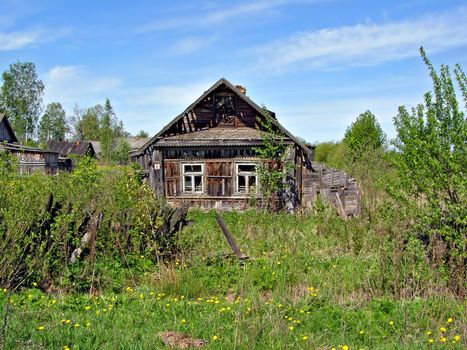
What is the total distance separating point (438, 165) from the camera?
7766mm

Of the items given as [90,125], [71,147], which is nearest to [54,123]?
[90,125]

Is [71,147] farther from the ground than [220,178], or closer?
farther from the ground

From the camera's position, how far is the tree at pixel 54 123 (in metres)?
75.1

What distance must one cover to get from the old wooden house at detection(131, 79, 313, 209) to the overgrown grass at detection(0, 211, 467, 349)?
28.1ft

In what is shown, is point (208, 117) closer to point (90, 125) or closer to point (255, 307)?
point (255, 307)

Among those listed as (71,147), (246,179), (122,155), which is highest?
(71,147)

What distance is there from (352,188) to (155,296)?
10676mm

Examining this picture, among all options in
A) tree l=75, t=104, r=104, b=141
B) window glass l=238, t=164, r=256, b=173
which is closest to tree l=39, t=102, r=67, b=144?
tree l=75, t=104, r=104, b=141

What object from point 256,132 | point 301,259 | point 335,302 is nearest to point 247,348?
point 335,302

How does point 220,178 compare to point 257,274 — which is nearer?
point 257,274

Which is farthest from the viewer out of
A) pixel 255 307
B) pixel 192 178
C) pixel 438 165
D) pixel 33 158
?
pixel 33 158

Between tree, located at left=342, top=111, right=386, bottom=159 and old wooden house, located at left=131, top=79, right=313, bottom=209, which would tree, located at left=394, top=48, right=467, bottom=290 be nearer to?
old wooden house, located at left=131, top=79, right=313, bottom=209

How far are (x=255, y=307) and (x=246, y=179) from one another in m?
12.1

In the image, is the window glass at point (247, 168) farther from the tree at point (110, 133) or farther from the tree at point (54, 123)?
the tree at point (54, 123)
